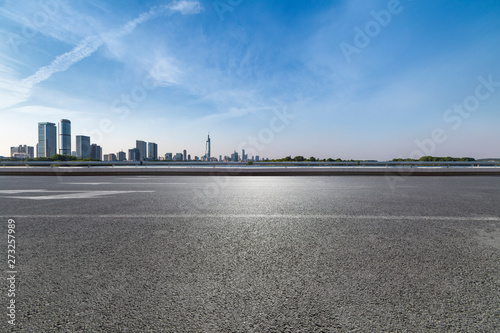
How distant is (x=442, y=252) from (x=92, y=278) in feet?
12.9

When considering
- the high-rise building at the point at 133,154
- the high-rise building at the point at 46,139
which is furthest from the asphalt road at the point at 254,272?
the high-rise building at the point at 46,139

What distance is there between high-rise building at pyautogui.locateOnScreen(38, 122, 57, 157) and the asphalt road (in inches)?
5106

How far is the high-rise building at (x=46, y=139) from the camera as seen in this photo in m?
106

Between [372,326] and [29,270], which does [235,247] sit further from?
[29,270]

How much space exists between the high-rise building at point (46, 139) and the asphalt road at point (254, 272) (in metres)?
130

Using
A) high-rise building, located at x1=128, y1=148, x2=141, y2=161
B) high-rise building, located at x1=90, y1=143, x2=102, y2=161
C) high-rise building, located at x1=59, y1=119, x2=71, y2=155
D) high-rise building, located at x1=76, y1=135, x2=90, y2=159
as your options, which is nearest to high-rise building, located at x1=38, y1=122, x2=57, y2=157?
high-rise building, located at x1=90, y1=143, x2=102, y2=161

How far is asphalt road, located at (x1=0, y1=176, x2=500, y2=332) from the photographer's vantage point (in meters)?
1.76

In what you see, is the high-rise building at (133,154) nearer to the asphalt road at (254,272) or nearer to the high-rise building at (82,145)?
the high-rise building at (82,145)

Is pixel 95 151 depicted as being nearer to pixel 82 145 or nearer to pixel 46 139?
pixel 82 145

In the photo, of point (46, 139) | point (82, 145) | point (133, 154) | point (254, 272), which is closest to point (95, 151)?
point (133, 154)

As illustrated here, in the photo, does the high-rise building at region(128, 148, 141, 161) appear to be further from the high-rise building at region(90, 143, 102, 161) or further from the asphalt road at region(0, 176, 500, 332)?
the asphalt road at region(0, 176, 500, 332)

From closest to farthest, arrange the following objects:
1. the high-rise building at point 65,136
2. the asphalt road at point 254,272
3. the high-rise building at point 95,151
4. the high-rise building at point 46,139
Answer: the asphalt road at point 254,272 → the high-rise building at point 65,136 → the high-rise building at point 95,151 → the high-rise building at point 46,139

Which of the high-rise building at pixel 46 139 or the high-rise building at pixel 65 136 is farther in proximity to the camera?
the high-rise building at pixel 46 139

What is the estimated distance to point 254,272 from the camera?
248 cm
